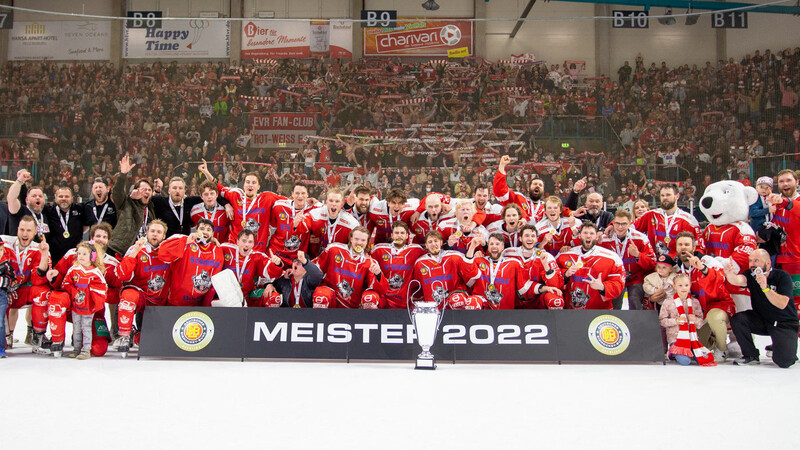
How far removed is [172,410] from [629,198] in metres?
11.8

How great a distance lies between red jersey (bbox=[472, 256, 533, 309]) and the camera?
6.31 meters

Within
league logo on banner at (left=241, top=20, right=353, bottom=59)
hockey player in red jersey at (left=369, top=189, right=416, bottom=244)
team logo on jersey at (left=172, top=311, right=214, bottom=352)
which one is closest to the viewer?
team logo on jersey at (left=172, top=311, right=214, bottom=352)

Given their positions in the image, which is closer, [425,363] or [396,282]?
[425,363]

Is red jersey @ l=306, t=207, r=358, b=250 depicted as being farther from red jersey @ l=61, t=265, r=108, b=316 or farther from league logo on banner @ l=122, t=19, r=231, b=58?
league logo on banner @ l=122, t=19, r=231, b=58

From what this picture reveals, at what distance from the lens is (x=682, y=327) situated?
5930 mm

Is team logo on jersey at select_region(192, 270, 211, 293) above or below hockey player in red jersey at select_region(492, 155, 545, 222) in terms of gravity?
below

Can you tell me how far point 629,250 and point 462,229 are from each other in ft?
5.84

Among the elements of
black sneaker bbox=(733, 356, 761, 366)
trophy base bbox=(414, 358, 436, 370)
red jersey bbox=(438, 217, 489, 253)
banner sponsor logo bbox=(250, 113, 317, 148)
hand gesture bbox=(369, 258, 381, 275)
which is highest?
banner sponsor logo bbox=(250, 113, 317, 148)

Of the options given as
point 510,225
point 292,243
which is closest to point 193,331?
point 292,243

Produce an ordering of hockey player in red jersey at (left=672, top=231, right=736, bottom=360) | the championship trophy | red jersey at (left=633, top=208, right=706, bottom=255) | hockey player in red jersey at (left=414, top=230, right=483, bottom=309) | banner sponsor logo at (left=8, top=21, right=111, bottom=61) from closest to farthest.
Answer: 1. the championship trophy
2. hockey player in red jersey at (left=672, top=231, right=736, bottom=360)
3. hockey player in red jersey at (left=414, top=230, right=483, bottom=309)
4. red jersey at (left=633, top=208, right=706, bottom=255)
5. banner sponsor logo at (left=8, top=21, right=111, bottom=61)

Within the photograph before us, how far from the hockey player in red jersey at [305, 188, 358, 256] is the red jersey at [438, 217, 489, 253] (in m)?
0.95

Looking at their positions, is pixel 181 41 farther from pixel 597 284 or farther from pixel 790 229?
pixel 790 229

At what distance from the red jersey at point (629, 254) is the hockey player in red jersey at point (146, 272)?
4.61 m

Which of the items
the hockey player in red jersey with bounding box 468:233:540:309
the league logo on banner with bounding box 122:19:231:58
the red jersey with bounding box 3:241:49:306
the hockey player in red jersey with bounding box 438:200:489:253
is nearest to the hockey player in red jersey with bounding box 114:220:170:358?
the red jersey with bounding box 3:241:49:306
